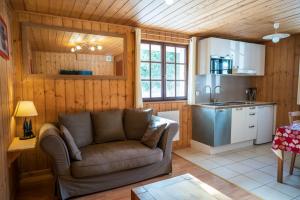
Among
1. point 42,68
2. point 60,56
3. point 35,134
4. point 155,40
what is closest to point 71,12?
point 60,56

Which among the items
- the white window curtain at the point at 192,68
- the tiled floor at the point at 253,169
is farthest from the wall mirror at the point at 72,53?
the tiled floor at the point at 253,169

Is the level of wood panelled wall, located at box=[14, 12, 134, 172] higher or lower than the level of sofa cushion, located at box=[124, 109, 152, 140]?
higher

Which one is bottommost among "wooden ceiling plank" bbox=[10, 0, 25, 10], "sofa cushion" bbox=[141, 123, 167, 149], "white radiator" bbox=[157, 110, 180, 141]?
"sofa cushion" bbox=[141, 123, 167, 149]

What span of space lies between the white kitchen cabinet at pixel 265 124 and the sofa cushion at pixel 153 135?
2550mm

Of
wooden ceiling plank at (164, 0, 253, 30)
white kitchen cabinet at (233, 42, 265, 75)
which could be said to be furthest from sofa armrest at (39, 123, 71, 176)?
white kitchen cabinet at (233, 42, 265, 75)

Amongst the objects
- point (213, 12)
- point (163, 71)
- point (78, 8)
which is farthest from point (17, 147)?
point (213, 12)

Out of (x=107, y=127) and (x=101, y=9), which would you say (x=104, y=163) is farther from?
Result: (x=101, y=9)

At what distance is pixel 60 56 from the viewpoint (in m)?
2.87

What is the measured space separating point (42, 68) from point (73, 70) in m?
0.41

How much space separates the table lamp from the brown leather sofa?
8.7 inches

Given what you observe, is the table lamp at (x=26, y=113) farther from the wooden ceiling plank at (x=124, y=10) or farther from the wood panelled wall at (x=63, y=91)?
the wooden ceiling plank at (x=124, y=10)

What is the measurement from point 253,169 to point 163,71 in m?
2.22

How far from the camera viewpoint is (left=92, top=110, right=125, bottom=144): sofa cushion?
2824 millimetres

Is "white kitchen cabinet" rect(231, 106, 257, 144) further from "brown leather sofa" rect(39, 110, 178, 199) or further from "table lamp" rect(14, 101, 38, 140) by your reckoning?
"table lamp" rect(14, 101, 38, 140)
